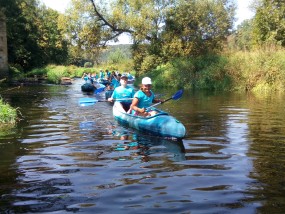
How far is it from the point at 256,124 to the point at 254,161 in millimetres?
4117

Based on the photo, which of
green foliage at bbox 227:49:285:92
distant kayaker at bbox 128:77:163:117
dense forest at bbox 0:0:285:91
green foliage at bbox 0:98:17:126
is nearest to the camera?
distant kayaker at bbox 128:77:163:117

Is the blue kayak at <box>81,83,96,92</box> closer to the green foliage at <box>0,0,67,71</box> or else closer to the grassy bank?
the grassy bank

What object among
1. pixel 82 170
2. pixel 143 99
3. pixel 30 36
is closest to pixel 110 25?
pixel 30 36

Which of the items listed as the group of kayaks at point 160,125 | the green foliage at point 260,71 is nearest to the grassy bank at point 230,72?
the green foliage at point 260,71

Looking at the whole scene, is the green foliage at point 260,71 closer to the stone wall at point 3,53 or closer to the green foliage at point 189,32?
the green foliage at point 189,32

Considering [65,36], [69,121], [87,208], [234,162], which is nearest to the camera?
[87,208]

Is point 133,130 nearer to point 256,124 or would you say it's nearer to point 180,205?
point 256,124

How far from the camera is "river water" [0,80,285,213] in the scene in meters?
4.09

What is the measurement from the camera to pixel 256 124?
9766 mm

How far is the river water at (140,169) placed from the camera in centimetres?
409

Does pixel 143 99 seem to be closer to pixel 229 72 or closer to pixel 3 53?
pixel 229 72

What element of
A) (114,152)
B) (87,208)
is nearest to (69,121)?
(114,152)

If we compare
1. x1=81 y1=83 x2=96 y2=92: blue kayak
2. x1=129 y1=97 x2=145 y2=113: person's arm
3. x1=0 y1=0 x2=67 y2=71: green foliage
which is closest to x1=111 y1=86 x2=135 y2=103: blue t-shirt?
x1=129 y1=97 x2=145 y2=113: person's arm

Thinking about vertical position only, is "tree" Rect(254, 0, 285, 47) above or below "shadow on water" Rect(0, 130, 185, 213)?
above
